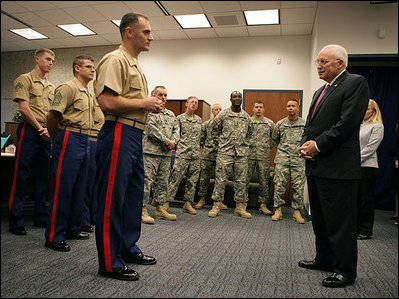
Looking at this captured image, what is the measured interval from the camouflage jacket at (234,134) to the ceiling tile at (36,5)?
3.38 m

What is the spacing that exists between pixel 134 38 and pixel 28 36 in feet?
19.2

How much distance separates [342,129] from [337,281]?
2.61ft

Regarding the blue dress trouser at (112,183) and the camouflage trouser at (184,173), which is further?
the camouflage trouser at (184,173)

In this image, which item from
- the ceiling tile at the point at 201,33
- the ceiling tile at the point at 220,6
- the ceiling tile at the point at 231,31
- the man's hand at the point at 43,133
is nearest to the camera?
the man's hand at the point at 43,133

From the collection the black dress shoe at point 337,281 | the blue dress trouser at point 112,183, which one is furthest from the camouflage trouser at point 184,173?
the black dress shoe at point 337,281

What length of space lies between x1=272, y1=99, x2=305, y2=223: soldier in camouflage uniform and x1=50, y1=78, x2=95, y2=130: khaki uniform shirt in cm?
240

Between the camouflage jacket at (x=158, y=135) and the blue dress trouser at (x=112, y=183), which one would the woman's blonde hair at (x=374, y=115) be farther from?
the blue dress trouser at (x=112, y=183)

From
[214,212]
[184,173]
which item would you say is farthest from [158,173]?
[214,212]

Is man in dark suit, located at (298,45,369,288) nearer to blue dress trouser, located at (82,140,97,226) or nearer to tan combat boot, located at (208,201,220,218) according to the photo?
blue dress trouser, located at (82,140,97,226)

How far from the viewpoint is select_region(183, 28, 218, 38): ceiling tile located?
5645mm

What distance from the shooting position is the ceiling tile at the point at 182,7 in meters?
4.55

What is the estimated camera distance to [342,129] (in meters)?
1.60

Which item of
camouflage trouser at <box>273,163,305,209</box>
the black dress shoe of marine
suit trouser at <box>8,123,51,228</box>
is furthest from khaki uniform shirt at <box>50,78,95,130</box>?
camouflage trouser at <box>273,163,305,209</box>

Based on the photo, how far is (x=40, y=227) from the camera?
2.51 meters
